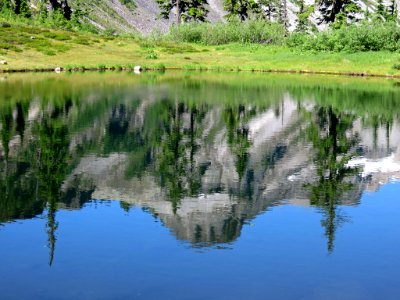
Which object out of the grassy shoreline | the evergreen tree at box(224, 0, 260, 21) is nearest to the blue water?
the grassy shoreline

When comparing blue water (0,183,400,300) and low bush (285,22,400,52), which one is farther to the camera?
low bush (285,22,400,52)

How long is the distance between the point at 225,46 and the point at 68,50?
29861 mm

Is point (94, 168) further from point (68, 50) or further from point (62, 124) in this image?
point (68, 50)

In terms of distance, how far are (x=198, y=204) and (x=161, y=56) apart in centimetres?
9012

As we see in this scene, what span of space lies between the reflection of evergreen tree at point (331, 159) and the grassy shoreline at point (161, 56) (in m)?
48.2

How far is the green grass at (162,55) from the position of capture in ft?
307

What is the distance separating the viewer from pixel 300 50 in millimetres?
107312

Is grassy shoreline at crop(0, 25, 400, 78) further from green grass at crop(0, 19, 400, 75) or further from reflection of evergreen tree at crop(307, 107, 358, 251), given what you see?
reflection of evergreen tree at crop(307, 107, 358, 251)

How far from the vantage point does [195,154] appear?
31609 millimetres

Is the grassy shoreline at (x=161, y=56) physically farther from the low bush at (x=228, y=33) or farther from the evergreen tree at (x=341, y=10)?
the evergreen tree at (x=341, y=10)

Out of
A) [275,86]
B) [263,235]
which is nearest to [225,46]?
[275,86]

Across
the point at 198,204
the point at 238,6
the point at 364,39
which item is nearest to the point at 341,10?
the point at 364,39

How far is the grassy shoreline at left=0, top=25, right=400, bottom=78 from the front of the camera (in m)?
93.0

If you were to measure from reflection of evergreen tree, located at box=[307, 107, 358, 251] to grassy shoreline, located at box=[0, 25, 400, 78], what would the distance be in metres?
48.2
